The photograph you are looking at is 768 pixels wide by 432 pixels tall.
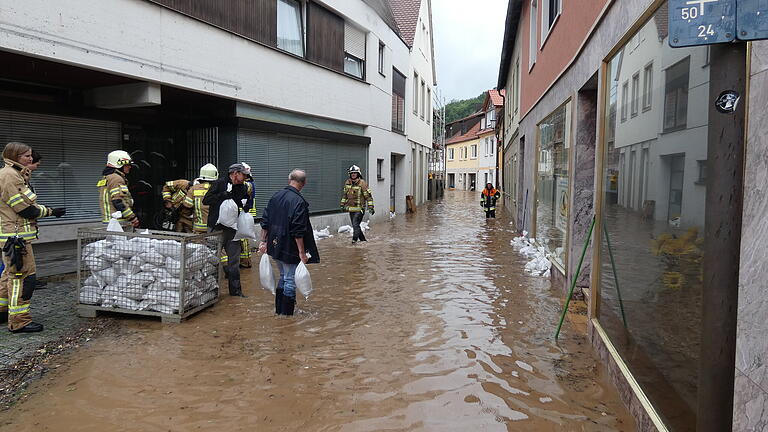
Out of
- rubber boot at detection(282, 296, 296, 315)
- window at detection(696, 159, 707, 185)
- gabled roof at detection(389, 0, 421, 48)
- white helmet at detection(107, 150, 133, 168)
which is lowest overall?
rubber boot at detection(282, 296, 296, 315)

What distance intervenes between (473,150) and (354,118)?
141 feet

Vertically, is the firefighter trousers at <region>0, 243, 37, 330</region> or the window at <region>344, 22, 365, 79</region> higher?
the window at <region>344, 22, 365, 79</region>

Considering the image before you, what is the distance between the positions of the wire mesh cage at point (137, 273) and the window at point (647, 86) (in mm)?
4545

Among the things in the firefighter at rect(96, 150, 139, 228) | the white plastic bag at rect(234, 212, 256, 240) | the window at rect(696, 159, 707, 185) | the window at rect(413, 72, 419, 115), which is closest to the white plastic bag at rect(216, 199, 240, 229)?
the white plastic bag at rect(234, 212, 256, 240)

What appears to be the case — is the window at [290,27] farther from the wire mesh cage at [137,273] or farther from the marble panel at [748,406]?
the marble panel at [748,406]

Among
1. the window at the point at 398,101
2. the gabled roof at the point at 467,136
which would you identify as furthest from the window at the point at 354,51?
the gabled roof at the point at 467,136

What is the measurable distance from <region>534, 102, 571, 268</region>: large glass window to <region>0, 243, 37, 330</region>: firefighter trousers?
6.31 meters

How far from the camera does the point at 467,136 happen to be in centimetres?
5972

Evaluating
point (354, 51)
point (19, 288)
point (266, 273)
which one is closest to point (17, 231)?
point (19, 288)

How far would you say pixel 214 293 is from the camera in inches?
261

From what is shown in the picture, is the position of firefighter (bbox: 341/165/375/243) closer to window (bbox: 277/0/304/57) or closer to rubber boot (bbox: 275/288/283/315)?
window (bbox: 277/0/304/57)

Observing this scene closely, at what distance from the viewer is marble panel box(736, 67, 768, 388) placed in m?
2.16

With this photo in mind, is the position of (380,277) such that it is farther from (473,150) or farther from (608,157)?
(473,150)

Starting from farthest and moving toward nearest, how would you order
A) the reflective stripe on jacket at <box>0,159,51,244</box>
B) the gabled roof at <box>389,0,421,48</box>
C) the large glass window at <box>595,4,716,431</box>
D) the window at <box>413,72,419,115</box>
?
the window at <box>413,72,419,115</box> → the gabled roof at <box>389,0,421,48</box> → the reflective stripe on jacket at <box>0,159,51,244</box> → the large glass window at <box>595,4,716,431</box>
